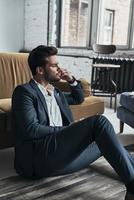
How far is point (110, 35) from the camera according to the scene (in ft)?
17.8

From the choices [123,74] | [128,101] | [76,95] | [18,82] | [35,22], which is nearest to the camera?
[76,95]

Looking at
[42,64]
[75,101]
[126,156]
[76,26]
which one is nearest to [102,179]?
[126,156]

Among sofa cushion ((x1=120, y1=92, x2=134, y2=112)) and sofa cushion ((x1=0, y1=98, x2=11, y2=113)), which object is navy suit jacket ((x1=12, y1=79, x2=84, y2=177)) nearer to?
sofa cushion ((x1=0, y1=98, x2=11, y2=113))

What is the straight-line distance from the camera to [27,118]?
5.74ft

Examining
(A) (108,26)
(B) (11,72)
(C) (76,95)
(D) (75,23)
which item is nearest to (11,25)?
(D) (75,23)

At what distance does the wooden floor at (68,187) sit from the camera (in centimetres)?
169

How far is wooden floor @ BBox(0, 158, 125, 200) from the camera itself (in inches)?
66.6

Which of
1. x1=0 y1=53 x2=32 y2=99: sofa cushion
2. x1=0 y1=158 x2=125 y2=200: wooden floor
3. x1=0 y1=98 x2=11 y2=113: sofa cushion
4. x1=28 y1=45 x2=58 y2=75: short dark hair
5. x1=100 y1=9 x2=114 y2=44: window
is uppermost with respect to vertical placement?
x1=100 y1=9 x2=114 y2=44: window

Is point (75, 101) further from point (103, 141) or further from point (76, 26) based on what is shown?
point (76, 26)

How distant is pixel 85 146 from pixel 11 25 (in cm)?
505

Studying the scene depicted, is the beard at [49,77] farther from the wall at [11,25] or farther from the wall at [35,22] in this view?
the wall at [11,25]

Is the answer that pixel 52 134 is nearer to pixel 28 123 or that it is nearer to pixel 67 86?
pixel 28 123

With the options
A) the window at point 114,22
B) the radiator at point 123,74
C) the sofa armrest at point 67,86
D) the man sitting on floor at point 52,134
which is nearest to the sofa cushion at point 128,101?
the sofa armrest at point 67,86

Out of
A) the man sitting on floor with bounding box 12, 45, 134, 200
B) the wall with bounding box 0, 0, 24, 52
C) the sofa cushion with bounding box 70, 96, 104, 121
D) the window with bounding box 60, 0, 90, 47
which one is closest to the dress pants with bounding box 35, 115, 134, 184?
the man sitting on floor with bounding box 12, 45, 134, 200
